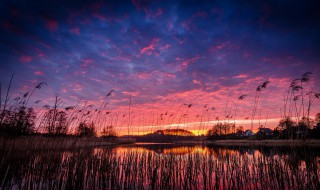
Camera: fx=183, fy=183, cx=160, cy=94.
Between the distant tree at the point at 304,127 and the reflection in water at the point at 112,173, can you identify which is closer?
the distant tree at the point at 304,127

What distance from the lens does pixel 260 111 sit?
869cm

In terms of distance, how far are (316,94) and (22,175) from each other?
11831mm

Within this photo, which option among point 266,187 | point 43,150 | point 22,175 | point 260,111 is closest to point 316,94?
point 260,111

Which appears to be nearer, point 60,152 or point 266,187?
point 266,187

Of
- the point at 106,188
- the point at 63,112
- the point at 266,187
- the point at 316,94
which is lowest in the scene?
the point at 106,188

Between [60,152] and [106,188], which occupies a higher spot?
[60,152]

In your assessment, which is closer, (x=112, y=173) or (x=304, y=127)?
(x=304, y=127)

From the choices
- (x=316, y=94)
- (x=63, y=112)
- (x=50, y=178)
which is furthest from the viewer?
(x=63, y=112)

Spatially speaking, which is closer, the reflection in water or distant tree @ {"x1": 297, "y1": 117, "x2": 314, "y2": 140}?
distant tree @ {"x1": 297, "y1": 117, "x2": 314, "y2": 140}

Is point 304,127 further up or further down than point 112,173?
further up

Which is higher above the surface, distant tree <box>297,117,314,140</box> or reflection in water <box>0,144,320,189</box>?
distant tree <box>297,117,314,140</box>

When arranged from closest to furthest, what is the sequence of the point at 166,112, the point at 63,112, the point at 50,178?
the point at 50,178 → the point at 63,112 → the point at 166,112

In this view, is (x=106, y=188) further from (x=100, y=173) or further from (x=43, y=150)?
(x=43, y=150)

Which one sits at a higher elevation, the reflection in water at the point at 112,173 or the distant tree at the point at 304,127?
the distant tree at the point at 304,127
